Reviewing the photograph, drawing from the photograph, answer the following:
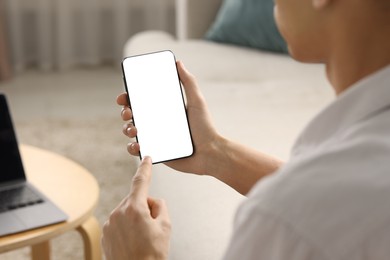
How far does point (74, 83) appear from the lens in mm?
3664

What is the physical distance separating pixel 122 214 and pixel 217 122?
1.02 metres

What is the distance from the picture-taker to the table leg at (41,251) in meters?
1.74

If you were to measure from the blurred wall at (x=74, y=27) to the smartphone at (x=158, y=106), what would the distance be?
2442 mm

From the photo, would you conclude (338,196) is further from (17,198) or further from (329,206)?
(17,198)

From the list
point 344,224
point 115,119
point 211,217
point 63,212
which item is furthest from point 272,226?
point 115,119

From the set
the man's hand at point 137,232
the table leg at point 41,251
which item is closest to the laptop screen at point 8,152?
the table leg at point 41,251

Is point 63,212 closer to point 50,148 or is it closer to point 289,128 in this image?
point 289,128

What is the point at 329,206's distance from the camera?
0.63 m

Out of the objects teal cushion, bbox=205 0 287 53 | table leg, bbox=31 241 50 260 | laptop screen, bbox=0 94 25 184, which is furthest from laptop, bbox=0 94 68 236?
teal cushion, bbox=205 0 287 53

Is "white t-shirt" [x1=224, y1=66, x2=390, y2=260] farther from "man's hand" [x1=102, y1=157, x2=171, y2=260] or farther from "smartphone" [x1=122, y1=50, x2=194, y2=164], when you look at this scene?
→ "smartphone" [x1=122, y1=50, x2=194, y2=164]

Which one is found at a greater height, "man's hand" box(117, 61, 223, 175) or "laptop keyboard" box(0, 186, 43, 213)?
"man's hand" box(117, 61, 223, 175)

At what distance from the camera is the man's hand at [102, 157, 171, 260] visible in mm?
984

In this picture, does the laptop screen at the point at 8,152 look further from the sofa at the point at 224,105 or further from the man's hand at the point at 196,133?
the man's hand at the point at 196,133

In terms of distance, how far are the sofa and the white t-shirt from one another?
0.72 m
